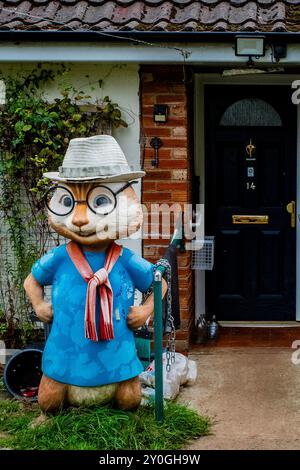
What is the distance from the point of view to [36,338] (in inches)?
276

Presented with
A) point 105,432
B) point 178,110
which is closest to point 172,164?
point 178,110

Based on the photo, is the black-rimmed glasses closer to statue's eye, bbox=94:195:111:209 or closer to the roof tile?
statue's eye, bbox=94:195:111:209

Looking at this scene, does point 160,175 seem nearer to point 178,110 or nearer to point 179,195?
point 179,195

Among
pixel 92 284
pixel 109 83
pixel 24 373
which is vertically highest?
pixel 109 83

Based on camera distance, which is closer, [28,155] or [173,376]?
[173,376]

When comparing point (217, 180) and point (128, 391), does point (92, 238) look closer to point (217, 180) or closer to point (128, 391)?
point (128, 391)

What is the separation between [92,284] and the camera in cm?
495

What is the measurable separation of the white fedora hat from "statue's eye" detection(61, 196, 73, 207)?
13cm

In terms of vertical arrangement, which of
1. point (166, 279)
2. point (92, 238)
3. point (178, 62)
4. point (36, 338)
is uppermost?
point (178, 62)

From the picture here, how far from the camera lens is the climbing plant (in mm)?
6762

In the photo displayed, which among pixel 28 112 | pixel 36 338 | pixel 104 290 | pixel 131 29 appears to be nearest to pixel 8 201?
pixel 28 112

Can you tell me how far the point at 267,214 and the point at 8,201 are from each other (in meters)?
2.66

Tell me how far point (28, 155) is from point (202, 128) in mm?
1968

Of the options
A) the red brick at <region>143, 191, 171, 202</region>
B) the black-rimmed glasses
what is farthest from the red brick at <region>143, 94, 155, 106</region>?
the black-rimmed glasses
